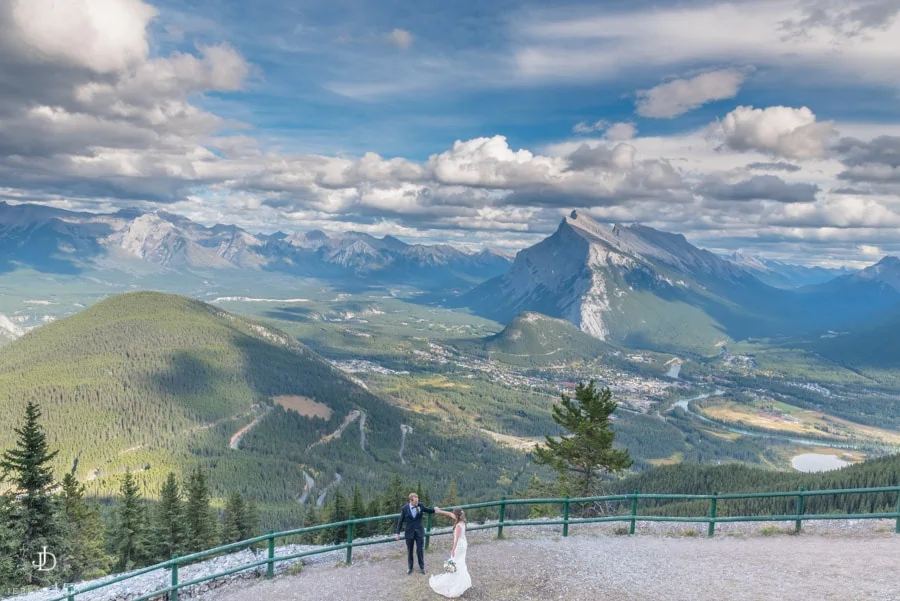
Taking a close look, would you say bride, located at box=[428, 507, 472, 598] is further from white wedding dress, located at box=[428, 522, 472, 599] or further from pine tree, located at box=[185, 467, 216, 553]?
pine tree, located at box=[185, 467, 216, 553]

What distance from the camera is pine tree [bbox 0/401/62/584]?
138ft

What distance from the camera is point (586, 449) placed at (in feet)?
155

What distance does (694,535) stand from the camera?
85.9 ft

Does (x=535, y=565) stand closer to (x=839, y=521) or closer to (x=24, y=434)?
(x=839, y=521)

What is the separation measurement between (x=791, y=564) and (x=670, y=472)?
362 feet

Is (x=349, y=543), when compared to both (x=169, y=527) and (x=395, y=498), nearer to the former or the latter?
(x=169, y=527)

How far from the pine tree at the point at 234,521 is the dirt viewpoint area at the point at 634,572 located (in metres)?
58.6

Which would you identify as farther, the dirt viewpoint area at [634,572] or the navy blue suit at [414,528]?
the navy blue suit at [414,528]

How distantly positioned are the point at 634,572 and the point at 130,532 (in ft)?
196

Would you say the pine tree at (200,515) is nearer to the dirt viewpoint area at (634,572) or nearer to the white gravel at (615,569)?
the white gravel at (615,569)

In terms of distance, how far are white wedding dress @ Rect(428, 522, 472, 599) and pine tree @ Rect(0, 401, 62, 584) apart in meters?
38.6

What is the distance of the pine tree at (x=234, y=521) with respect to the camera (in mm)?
73750

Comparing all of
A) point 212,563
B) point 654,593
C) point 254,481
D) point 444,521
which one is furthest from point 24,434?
point 254,481

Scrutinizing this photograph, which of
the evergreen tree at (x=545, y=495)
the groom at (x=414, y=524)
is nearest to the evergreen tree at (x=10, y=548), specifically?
the groom at (x=414, y=524)
